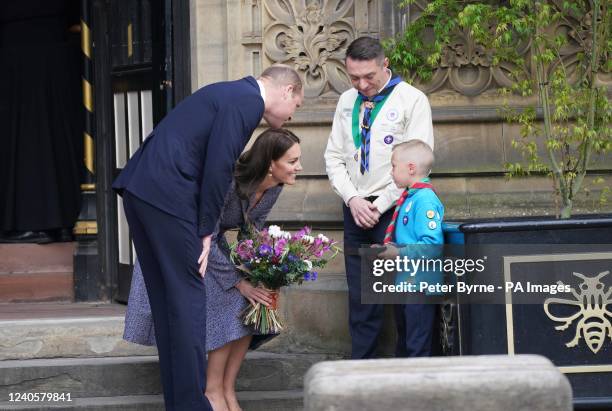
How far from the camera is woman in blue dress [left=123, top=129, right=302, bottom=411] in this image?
6570 mm

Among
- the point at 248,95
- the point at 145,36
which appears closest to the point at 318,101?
the point at 145,36

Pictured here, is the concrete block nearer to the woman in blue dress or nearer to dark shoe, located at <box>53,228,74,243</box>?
the woman in blue dress

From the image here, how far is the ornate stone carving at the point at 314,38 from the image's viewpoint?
7.84 metres

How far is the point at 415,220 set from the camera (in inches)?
258

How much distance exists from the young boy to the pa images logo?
645 millimetres

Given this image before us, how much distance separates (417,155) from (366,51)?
0.73 meters

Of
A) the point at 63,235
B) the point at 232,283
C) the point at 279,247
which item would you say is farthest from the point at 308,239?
the point at 63,235

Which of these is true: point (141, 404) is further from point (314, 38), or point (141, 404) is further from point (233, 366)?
point (314, 38)

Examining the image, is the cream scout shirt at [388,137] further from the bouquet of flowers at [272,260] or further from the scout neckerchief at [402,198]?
the bouquet of flowers at [272,260]

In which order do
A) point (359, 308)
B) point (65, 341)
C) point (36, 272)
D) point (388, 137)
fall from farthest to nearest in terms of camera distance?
1. point (36, 272)
2. point (65, 341)
3. point (359, 308)
4. point (388, 137)

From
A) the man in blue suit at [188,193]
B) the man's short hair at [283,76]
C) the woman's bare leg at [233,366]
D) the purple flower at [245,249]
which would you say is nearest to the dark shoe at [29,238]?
the woman's bare leg at [233,366]

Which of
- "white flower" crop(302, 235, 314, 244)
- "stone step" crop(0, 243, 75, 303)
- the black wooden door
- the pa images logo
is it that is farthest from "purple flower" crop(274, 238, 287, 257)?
"stone step" crop(0, 243, 75, 303)

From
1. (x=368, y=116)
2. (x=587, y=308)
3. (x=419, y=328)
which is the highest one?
(x=368, y=116)

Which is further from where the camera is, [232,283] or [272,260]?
[232,283]
